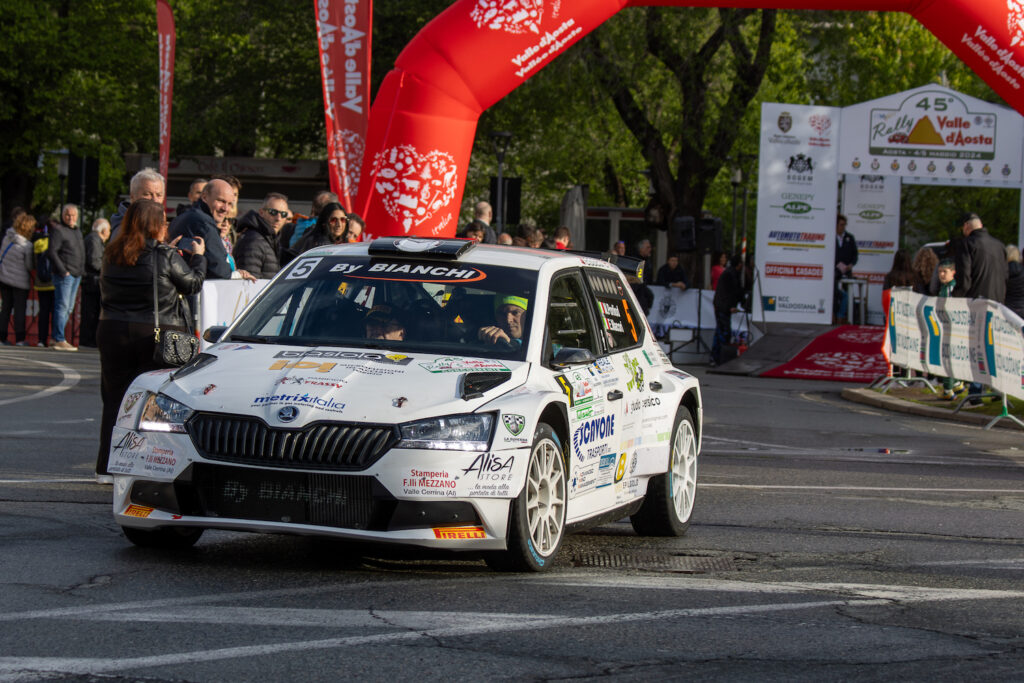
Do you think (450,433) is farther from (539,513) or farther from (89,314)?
(89,314)

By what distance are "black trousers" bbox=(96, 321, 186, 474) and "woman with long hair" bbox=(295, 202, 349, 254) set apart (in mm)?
3302

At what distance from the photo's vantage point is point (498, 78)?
53.0ft

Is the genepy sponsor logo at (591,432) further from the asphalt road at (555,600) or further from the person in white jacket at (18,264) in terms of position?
the person in white jacket at (18,264)

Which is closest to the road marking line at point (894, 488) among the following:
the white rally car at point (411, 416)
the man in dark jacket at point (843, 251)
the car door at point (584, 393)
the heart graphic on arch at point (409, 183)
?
the white rally car at point (411, 416)

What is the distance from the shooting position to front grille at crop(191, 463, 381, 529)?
21.7 ft

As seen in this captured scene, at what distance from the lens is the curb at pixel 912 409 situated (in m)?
17.7

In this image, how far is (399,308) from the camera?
25.4 feet

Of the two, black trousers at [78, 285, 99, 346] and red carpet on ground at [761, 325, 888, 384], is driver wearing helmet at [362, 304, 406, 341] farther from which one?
red carpet on ground at [761, 325, 888, 384]

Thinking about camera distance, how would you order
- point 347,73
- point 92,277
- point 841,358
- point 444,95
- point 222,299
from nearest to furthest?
point 222,299, point 444,95, point 347,73, point 92,277, point 841,358

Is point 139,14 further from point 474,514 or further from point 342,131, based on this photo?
point 474,514

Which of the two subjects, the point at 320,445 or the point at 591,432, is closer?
the point at 320,445

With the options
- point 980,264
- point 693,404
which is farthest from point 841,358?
point 693,404

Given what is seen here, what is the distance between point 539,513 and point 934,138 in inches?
957

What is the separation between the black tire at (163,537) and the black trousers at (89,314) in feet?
57.3
